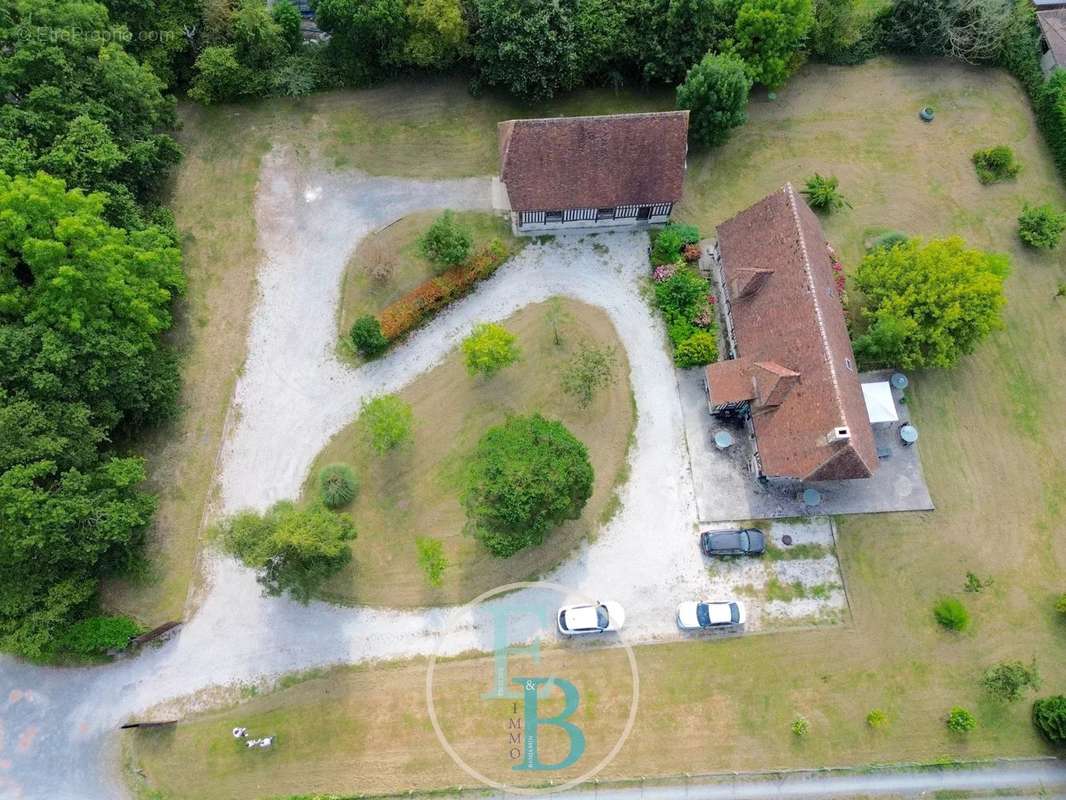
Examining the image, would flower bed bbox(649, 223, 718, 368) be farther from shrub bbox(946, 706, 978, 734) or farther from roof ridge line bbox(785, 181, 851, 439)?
shrub bbox(946, 706, 978, 734)

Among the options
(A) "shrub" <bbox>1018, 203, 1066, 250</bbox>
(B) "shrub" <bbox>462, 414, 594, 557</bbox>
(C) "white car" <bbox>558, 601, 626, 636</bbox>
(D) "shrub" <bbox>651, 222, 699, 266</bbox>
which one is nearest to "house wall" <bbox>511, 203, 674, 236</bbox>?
(D) "shrub" <bbox>651, 222, 699, 266</bbox>

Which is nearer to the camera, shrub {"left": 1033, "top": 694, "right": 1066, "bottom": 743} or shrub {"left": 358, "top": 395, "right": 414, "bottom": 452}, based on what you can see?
shrub {"left": 1033, "top": 694, "right": 1066, "bottom": 743}

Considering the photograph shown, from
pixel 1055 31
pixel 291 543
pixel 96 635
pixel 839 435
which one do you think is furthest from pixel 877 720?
pixel 1055 31

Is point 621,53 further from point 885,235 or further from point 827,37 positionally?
point 885,235

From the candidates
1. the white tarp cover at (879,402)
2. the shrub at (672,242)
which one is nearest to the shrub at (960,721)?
the white tarp cover at (879,402)

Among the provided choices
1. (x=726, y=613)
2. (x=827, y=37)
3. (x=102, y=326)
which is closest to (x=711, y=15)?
(x=827, y=37)

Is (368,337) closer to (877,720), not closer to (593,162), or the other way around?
(593,162)

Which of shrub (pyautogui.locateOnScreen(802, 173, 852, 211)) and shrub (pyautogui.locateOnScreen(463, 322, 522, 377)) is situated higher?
shrub (pyautogui.locateOnScreen(802, 173, 852, 211))
